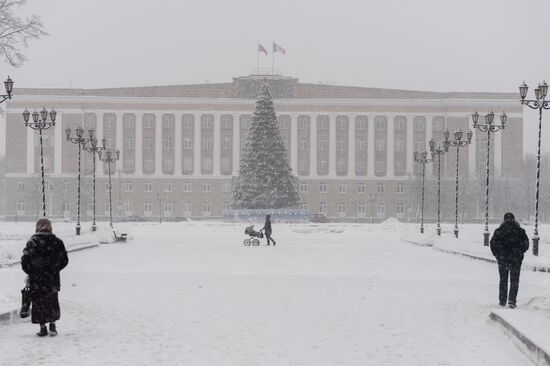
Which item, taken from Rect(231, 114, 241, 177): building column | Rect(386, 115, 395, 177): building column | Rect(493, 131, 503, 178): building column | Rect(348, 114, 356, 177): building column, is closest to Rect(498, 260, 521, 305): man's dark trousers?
Rect(231, 114, 241, 177): building column

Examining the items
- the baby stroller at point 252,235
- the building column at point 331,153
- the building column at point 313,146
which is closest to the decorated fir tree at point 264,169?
the baby stroller at point 252,235

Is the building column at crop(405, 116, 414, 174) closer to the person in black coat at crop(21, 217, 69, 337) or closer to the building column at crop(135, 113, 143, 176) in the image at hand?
the building column at crop(135, 113, 143, 176)

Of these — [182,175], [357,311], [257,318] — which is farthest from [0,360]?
[182,175]

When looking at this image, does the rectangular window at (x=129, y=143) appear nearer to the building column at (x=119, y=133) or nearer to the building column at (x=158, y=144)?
the building column at (x=119, y=133)

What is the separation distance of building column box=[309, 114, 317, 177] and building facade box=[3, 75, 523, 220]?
0.44 ft

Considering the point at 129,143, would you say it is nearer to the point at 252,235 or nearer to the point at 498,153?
the point at 498,153

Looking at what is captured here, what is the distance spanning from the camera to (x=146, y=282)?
771 inches

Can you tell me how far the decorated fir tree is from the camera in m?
74.0

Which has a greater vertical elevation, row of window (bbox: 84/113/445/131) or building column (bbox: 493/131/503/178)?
row of window (bbox: 84/113/445/131)

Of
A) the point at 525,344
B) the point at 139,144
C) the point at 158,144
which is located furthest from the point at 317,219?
the point at 525,344

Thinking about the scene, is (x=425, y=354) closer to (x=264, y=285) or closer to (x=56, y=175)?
(x=264, y=285)

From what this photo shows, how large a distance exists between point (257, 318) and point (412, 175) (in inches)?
3858

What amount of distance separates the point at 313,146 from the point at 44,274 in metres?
101

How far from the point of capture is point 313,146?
11125cm
